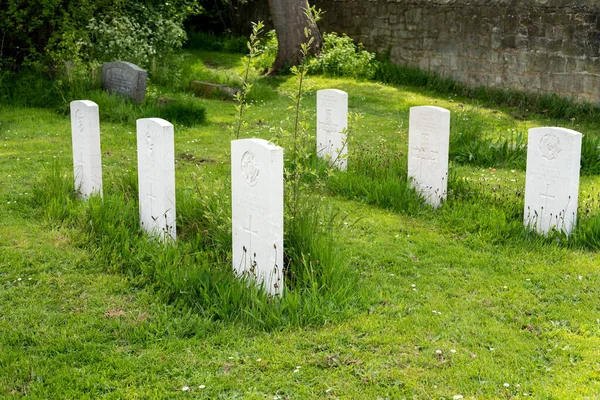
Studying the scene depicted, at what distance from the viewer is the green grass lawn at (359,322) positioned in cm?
455

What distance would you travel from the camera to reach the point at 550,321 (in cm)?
541

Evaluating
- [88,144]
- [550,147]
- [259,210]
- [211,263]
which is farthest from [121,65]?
[259,210]

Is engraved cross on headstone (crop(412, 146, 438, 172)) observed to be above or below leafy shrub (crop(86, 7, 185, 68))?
below

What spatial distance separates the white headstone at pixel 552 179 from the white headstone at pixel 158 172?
3.29 metres

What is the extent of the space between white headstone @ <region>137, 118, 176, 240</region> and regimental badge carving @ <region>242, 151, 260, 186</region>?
119cm

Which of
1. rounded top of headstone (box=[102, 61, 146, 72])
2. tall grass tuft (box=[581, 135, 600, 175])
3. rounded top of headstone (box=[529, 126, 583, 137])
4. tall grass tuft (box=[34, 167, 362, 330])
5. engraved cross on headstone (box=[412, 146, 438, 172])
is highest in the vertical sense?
rounded top of headstone (box=[102, 61, 146, 72])

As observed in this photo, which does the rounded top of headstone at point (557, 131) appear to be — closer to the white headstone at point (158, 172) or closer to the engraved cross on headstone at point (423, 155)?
the engraved cross on headstone at point (423, 155)

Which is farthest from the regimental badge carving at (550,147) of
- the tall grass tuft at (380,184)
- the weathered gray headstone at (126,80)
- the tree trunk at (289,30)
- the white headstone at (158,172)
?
the tree trunk at (289,30)

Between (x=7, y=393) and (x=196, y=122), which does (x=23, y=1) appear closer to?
(x=196, y=122)

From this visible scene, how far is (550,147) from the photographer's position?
6941mm

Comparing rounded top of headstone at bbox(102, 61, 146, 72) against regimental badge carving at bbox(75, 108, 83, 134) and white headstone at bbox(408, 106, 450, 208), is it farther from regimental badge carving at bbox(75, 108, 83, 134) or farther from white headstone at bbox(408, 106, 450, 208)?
white headstone at bbox(408, 106, 450, 208)

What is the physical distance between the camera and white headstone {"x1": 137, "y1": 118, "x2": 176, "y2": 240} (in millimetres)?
6469

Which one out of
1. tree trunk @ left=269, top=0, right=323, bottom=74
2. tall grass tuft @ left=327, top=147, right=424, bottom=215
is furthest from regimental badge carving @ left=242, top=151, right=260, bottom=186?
tree trunk @ left=269, top=0, right=323, bottom=74

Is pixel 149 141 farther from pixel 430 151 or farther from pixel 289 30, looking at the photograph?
pixel 289 30
